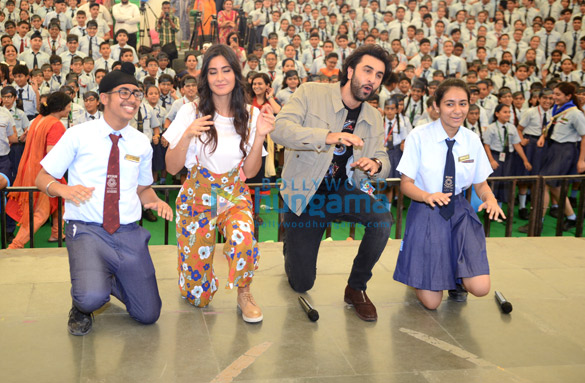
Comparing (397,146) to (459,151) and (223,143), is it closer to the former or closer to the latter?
(459,151)

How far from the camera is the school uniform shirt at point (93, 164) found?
410 centimetres

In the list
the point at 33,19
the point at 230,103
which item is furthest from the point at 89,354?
the point at 33,19

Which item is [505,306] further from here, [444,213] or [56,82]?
[56,82]

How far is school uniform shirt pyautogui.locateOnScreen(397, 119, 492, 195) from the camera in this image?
4.77 metres

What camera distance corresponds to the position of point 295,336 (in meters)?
4.29

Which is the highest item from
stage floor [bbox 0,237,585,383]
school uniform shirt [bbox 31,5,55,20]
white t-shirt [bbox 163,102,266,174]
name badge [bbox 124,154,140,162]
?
school uniform shirt [bbox 31,5,55,20]

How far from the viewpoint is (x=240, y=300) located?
15.1 feet

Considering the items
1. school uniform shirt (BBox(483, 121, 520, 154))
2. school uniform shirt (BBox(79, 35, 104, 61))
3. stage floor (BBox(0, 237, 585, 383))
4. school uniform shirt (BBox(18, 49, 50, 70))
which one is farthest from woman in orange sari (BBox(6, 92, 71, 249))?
school uniform shirt (BBox(483, 121, 520, 154))

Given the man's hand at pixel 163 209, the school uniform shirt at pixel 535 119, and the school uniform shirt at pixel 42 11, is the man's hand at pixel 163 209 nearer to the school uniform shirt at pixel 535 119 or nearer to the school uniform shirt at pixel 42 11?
the school uniform shirt at pixel 535 119

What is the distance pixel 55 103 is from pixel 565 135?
23.0 feet

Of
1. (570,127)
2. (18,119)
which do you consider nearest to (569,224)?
(570,127)

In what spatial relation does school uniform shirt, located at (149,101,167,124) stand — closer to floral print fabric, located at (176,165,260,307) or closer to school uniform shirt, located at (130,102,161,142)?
school uniform shirt, located at (130,102,161,142)

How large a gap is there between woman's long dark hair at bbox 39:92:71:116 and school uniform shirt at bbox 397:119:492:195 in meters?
4.05

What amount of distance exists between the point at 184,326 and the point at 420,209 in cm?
195
